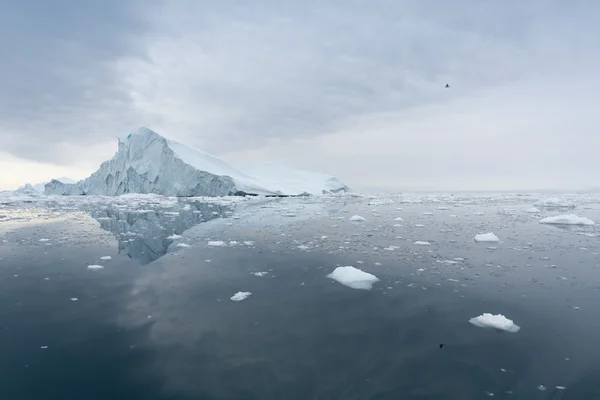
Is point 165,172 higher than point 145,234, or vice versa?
point 165,172

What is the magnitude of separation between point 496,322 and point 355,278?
2552 mm

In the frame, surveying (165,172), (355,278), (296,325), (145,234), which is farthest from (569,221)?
(165,172)

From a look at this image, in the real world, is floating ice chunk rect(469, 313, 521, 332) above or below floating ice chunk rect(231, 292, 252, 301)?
below

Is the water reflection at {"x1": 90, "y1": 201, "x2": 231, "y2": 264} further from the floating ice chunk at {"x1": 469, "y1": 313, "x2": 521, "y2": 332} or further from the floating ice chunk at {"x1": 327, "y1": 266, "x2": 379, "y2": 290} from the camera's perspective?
the floating ice chunk at {"x1": 469, "y1": 313, "x2": 521, "y2": 332}

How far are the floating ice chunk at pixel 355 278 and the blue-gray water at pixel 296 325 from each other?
0.61 feet

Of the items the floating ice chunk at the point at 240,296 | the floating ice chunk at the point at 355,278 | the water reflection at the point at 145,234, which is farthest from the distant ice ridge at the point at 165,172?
the floating ice chunk at the point at 240,296

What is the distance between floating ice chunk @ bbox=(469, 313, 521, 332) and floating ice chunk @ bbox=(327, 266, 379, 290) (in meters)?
1.94

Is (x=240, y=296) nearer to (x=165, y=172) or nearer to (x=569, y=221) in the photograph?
(x=569, y=221)

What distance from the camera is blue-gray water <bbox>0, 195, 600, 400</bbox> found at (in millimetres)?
3527

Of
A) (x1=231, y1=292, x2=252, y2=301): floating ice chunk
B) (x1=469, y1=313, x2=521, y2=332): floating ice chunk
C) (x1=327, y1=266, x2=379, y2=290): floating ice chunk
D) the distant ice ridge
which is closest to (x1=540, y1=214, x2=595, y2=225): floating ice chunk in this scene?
(x1=327, y1=266, x2=379, y2=290): floating ice chunk

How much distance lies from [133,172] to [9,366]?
42.9 metres

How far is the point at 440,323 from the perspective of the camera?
4875 millimetres

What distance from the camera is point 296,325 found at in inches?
191

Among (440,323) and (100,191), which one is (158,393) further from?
(100,191)
